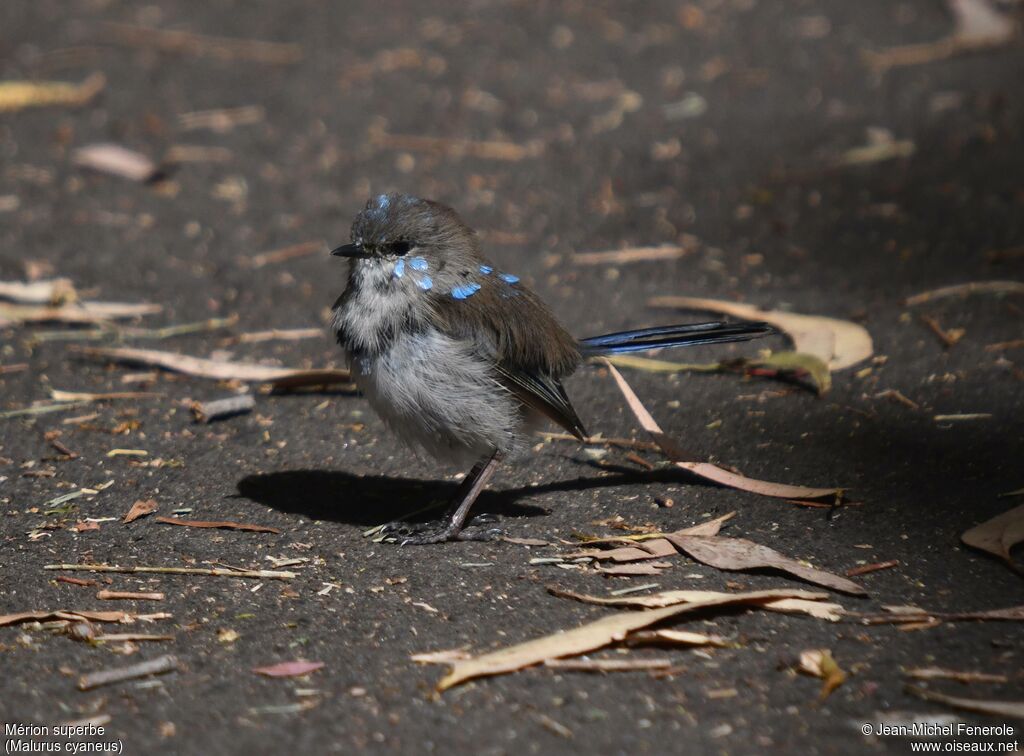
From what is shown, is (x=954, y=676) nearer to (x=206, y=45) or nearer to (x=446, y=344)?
(x=446, y=344)

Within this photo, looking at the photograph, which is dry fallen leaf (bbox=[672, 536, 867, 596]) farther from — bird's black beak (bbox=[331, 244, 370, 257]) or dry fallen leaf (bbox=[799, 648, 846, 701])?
bird's black beak (bbox=[331, 244, 370, 257])

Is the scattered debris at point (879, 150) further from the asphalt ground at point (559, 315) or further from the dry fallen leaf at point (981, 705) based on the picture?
the dry fallen leaf at point (981, 705)

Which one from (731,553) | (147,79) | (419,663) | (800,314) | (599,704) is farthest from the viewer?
(147,79)

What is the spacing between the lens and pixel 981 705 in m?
3.16

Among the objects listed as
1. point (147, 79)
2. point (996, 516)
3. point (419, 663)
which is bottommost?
point (419, 663)

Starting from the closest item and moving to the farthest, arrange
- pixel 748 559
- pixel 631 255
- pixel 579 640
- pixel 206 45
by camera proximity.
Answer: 1. pixel 579 640
2. pixel 748 559
3. pixel 631 255
4. pixel 206 45

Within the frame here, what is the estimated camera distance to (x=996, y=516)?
4.18 metres

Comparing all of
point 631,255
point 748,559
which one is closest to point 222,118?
point 631,255

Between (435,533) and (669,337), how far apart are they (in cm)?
133

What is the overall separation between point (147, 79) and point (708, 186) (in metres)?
4.97

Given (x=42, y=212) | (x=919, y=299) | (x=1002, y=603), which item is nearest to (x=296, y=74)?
(x=42, y=212)

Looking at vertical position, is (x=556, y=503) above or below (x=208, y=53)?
below

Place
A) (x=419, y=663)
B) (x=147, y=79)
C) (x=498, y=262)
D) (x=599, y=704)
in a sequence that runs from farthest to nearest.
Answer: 1. (x=147, y=79)
2. (x=498, y=262)
3. (x=419, y=663)
4. (x=599, y=704)

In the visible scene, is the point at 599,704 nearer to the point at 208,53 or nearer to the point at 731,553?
the point at 731,553
